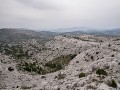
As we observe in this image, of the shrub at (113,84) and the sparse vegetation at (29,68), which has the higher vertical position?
the shrub at (113,84)

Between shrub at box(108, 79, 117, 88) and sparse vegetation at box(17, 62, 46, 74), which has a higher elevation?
shrub at box(108, 79, 117, 88)

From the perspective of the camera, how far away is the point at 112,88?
28203 mm

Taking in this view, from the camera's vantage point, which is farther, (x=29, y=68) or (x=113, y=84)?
(x=29, y=68)

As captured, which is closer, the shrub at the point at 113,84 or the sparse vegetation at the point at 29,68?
the shrub at the point at 113,84

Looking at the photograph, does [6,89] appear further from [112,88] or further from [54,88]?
[112,88]

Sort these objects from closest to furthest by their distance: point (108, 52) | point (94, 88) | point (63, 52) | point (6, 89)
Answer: point (94, 88) < point (6, 89) < point (108, 52) < point (63, 52)

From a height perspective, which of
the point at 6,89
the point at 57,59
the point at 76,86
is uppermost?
the point at 76,86

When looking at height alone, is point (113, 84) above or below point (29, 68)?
above

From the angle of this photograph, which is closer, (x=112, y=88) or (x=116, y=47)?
(x=112, y=88)

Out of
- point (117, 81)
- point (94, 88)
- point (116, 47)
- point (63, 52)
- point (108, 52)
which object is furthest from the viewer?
point (63, 52)

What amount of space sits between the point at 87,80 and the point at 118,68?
11.4 metres

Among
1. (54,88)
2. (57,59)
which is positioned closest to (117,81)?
(54,88)

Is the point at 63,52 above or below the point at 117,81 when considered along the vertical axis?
below

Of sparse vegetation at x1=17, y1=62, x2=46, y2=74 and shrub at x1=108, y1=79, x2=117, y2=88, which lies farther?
sparse vegetation at x1=17, y1=62, x2=46, y2=74
